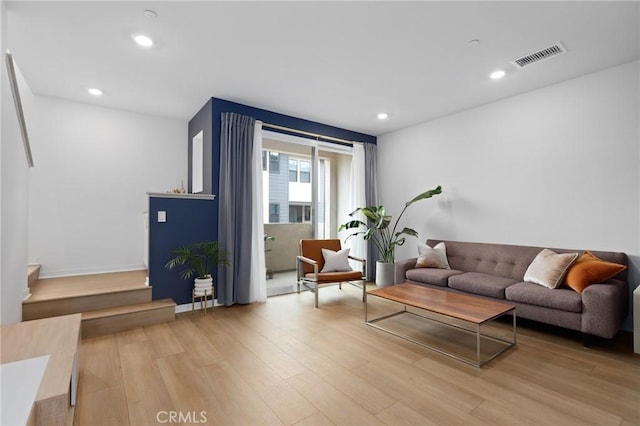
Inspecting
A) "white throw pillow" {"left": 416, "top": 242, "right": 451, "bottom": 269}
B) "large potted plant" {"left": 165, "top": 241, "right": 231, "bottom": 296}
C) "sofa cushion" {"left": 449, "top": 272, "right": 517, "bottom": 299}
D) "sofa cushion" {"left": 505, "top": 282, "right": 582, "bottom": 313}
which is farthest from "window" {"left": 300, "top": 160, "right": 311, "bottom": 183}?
"sofa cushion" {"left": 505, "top": 282, "right": 582, "bottom": 313}

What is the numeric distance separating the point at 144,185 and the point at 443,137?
481 cm

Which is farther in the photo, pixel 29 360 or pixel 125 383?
pixel 125 383

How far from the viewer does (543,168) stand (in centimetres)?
363

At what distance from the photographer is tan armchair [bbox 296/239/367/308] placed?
12.8 feet

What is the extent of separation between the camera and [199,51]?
2.84 meters

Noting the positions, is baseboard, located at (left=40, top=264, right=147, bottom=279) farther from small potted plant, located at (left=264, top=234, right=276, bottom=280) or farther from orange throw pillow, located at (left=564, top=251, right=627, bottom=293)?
orange throw pillow, located at (left=564, top=251, right=627, bottom=293)

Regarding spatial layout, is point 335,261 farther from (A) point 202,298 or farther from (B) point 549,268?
(B) point 549,268

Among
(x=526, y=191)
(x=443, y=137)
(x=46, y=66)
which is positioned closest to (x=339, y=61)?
(x=443, y=137)

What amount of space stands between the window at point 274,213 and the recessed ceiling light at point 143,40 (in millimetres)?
2542

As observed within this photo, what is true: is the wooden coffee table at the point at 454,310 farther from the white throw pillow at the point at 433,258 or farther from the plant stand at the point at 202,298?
the plant stand at the point at 202,298

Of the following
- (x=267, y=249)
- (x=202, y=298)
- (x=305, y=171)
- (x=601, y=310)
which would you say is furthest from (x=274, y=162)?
(x=601, y=310)

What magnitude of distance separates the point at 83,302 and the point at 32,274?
0.95 m

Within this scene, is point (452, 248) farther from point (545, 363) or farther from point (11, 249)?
point (11, 249)

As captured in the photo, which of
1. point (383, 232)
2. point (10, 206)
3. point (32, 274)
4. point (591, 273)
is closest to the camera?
point (10, 206)
